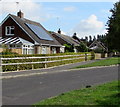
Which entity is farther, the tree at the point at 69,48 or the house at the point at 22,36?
the tree at the point at 69,48

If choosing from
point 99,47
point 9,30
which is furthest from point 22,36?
point 99,47

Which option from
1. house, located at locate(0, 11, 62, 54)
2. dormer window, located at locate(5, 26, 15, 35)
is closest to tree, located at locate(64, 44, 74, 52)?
house, located at locate(0, 11, 62, 54)

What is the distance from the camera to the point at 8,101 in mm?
8273

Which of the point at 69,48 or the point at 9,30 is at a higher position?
the point at 9,30

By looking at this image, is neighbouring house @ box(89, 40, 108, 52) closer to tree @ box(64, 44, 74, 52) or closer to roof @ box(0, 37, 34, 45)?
tree @ box(64, 44, 74, 52)

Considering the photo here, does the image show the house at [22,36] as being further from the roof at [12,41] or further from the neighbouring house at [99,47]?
the neighbouring house at [99,47]

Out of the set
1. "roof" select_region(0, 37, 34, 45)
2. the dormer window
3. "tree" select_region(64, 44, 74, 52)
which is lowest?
"tree" select_region(64, 44, 74, 52)

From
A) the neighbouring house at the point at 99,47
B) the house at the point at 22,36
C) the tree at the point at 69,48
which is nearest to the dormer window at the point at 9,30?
the house at the point at 22,36

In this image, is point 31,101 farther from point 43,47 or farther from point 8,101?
point 43,47

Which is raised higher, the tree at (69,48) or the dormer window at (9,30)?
the dormer window at (9,30)

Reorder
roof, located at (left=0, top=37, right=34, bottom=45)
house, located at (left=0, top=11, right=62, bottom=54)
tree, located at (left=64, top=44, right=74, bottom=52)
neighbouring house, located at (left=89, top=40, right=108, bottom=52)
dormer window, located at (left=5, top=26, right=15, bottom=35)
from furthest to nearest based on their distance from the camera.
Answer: neighbouring house, located at (left=89, top=40, right=108, bottom=52) < tree, located at (left=64, top=44, right=74, bottom=52) < dormer window, located at (left=5, top=26, right=15, bottom=35) < house, located at (left=0, top=11, right=62, bottom=54) < roof, located at (left=0, top=37, right=34, bottom=45)

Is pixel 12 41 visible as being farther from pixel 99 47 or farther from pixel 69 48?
pixel 99 47

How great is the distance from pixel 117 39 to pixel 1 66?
8501 millimetres

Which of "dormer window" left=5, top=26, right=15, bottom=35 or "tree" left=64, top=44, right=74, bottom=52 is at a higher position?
"dormer window" left=5, top=26, right=15, bottom=35
